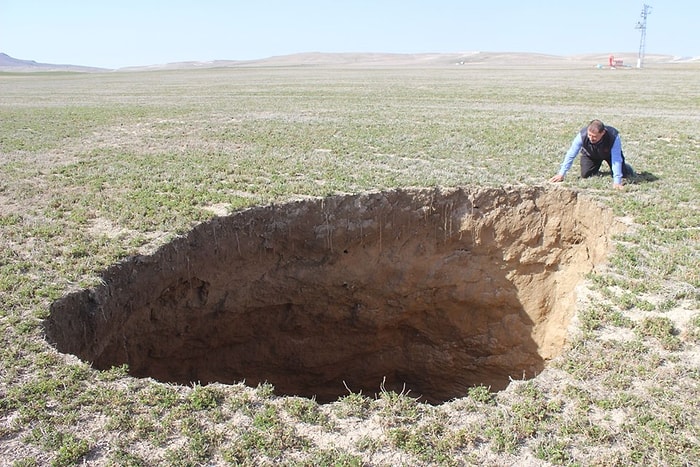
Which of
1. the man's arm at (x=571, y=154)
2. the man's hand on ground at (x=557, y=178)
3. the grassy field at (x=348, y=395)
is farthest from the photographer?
the man's hand on ground at (x=557, y=178)

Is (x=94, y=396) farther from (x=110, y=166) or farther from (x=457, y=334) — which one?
(x=110, y=166)

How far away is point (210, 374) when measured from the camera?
→ 9094 mm

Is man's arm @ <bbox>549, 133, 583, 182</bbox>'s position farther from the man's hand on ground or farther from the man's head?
the man's head

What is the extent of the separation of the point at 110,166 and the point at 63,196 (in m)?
2.47

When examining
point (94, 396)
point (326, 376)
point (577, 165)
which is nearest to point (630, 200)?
point (577, 165)

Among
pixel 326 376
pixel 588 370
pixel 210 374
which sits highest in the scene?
pixel 588 370

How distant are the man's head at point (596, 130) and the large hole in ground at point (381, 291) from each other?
3.56 ft

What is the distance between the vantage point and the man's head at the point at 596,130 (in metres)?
8.70

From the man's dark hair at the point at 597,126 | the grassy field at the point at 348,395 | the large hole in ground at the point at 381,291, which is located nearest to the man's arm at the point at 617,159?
the grassy field at the point at 348,395

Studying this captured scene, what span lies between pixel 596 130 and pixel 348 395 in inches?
230

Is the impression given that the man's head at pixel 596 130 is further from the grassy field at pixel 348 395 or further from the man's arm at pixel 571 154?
the grassy field at pixel 348 395

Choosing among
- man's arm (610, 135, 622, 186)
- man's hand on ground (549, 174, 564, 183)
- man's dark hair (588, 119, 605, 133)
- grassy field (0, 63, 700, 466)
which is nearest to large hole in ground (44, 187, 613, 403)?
man's hand on ground (549, 174, 564, 183)

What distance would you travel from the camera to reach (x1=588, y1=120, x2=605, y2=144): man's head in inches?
342

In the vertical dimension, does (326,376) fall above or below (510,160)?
below
